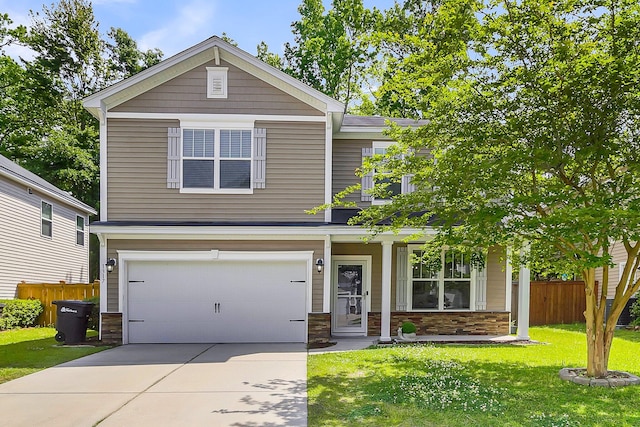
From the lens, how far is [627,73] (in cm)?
664

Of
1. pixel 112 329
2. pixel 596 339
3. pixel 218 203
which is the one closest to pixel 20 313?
pixel 112 329

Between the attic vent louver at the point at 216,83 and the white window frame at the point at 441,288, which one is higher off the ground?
the attic vent louver at the point at 216,83

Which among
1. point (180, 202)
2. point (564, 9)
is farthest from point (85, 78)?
point (564, 9)

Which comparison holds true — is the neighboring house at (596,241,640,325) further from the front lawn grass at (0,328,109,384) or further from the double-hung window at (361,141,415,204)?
the front lawn grass at (0,328,109,384)

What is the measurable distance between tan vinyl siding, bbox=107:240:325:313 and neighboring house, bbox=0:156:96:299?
6187mm

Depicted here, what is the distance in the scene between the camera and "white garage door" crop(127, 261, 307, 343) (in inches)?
473

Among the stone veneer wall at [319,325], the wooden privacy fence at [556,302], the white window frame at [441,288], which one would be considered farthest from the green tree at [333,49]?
the stone veneer wall at [319,325]

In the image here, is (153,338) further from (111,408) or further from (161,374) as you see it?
(111,408)

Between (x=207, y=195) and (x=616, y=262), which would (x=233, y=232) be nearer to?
(x=207, y=195)

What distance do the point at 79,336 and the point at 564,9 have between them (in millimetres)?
11679

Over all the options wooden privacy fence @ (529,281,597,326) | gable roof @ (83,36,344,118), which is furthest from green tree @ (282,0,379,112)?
gable roof @ (83,36,344,118)

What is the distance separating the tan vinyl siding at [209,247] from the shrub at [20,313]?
478cm

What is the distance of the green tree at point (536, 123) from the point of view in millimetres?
6848

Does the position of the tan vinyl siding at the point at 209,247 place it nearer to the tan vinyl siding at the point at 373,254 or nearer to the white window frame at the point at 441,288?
the tan vinyl siding at the point at 373,254
